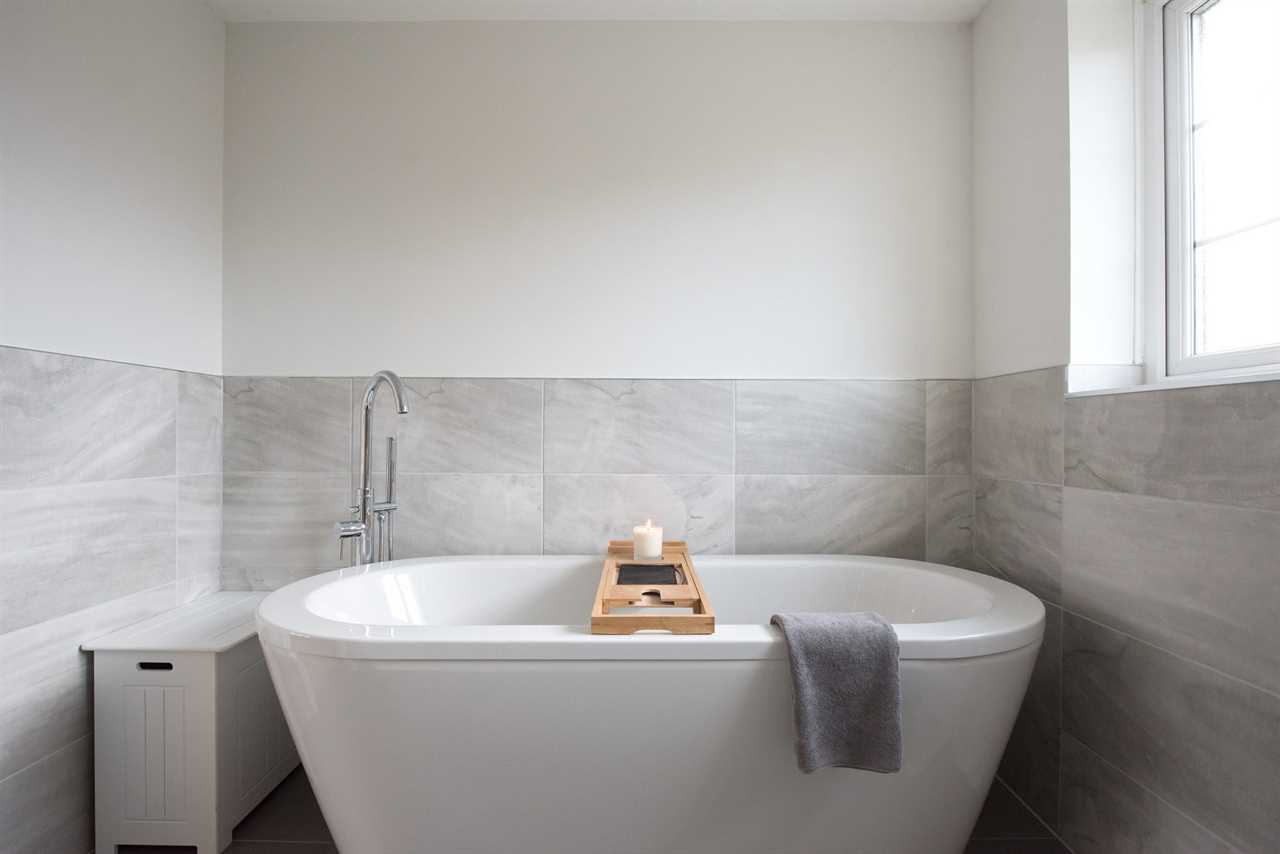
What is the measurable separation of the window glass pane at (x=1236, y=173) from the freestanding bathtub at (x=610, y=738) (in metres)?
0.85

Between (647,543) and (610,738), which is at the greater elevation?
(647,543)

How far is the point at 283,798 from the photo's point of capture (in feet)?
6.20

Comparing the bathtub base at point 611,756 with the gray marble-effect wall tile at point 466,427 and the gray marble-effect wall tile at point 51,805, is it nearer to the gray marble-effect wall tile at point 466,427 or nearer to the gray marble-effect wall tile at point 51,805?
the gray marble-effect wall tile at point 51,805

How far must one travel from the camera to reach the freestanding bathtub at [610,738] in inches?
49.5

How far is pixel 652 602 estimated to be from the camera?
4.92 ft

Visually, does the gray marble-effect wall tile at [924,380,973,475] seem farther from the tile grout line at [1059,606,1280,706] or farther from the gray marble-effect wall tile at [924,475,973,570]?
the tile grout line at [1059,606,1280,706]

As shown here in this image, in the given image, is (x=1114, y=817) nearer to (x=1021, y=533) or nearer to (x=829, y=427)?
(x=1021, y=533)

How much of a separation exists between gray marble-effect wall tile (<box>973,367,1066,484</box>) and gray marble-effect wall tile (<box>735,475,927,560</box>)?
244mm

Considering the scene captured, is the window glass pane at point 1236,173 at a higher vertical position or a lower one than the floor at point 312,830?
higher

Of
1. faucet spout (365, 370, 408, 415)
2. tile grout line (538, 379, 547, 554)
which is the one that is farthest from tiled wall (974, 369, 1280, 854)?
faucet spout (365, 370, 408, 415)

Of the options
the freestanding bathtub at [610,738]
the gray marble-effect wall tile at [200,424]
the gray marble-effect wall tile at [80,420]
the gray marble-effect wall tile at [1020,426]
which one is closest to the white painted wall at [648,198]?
the gray marble-effect wall tile at [1020,426]

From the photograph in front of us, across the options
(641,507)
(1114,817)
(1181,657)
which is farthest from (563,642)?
(1114,817)

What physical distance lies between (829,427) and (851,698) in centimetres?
114

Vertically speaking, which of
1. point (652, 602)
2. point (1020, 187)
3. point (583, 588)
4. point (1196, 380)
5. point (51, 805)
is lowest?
point (51, 805)
